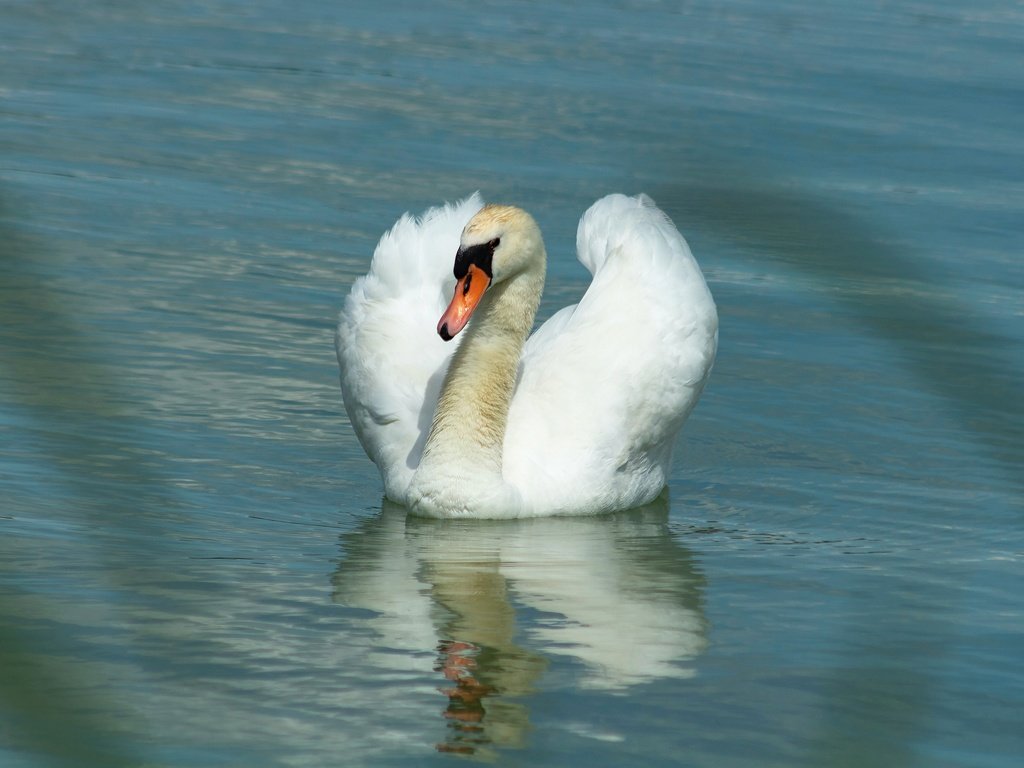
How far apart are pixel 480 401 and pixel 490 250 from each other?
620 millimetres

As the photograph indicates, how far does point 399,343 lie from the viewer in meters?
7.74

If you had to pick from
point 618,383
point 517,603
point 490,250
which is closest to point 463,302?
point 490,250

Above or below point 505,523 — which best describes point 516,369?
above

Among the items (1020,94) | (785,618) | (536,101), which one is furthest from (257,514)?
(1020,94)

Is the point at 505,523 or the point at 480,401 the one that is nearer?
the point at 505,523

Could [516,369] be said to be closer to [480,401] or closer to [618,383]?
[480,401]

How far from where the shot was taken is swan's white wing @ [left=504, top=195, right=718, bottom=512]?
24.1 ft

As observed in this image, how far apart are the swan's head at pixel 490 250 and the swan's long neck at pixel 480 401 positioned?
174mm

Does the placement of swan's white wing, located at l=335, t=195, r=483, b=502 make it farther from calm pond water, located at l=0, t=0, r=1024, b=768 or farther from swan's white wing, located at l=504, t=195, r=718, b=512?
swan's white wing, located at l=504, t=195, r=718, b=512

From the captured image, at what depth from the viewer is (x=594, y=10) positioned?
18688 mm

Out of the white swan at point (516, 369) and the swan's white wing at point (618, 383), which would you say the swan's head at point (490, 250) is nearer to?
the white swan at point (516, 369)

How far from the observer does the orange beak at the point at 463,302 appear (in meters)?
6.70

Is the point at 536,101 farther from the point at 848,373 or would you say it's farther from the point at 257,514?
the point at 257,514

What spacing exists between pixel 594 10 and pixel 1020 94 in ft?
17.7
